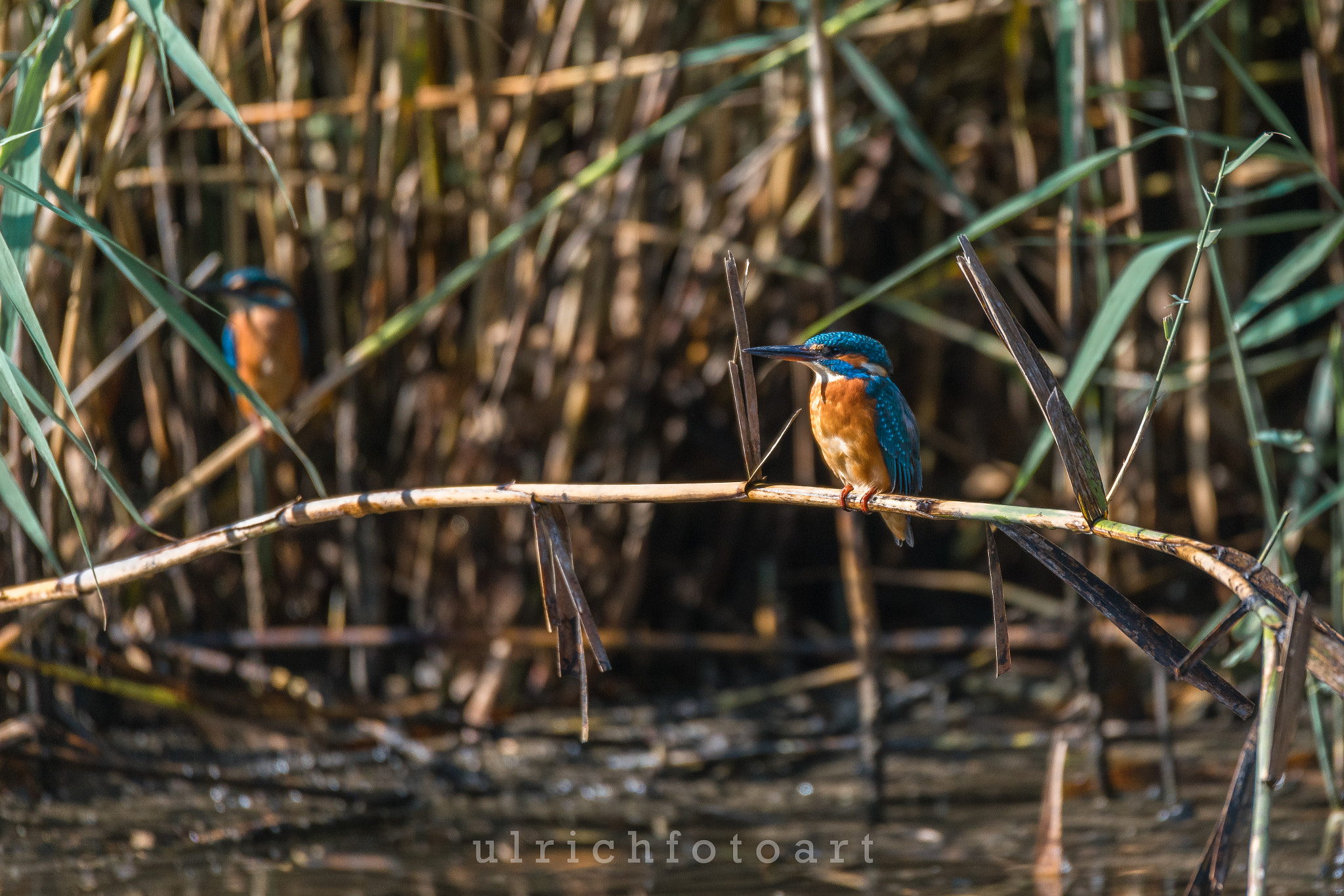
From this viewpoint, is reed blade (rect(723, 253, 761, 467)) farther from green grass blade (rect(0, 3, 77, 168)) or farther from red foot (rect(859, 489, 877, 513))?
green grass blade (rect(0, 3, 77, 168))

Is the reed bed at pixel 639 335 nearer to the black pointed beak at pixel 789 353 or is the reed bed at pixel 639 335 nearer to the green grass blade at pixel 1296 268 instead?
the green grass blade at pixel 1296 268

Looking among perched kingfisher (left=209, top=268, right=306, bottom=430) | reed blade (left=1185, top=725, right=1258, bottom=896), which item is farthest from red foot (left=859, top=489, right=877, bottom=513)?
perched kingfisher (left=209, top=268, right=306, bottom=430)

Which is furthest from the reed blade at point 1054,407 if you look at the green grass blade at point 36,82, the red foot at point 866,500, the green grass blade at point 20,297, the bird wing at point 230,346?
the bird wing at point 230,346

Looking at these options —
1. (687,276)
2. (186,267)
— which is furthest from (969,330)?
(186,267)

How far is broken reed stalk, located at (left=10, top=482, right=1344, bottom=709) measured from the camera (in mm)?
1157

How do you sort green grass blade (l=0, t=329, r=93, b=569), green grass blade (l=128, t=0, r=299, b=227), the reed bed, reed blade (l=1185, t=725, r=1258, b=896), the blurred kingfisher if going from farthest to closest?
the reed bed
the blurred kingfisher
green grass blade (l=128, t=0, r=299, b=227)
green grass blade (l=0, t=329, r=93, b=569)
reed blade (l=1185, t=725, r=1258, b=896)

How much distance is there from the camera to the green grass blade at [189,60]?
4.88 feet

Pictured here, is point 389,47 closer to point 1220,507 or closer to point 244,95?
point 244,95

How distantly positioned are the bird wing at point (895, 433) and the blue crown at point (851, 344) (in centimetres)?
5

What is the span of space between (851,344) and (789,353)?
0.14 meters

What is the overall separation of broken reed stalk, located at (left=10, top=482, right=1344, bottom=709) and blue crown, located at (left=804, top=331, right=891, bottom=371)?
1.40ft

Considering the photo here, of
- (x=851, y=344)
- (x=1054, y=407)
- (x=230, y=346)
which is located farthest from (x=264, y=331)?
(x=1054, y=407)

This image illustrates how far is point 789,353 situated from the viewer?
2021 mm

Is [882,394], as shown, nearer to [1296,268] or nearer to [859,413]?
[859,413]
